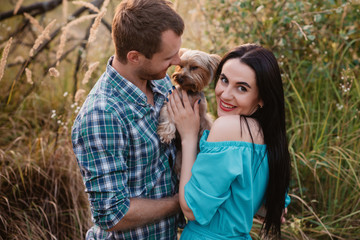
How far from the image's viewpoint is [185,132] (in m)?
2.24

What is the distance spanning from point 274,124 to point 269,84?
244 mm

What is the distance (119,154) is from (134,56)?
1.95 ft

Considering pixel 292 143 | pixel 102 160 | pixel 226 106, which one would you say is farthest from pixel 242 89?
pixel 292 143

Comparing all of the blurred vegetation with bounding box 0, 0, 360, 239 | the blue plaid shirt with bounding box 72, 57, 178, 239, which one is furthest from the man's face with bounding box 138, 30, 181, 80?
the blurred vegetation with bounding box 0, 0, 360, 239

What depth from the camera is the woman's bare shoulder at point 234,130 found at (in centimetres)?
186

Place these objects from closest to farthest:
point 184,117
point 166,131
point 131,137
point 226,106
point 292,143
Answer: point 131,137
point 226,106
point 166,131
point 184,117
point 292,143

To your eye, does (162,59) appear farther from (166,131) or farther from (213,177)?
(213,177)

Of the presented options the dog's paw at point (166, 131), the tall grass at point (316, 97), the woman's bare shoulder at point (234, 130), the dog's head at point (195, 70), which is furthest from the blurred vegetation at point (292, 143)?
the woman's bare shoulder at point (234, 130)

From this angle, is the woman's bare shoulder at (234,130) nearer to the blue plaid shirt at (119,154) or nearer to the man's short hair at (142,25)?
the blue plaid shirt at (119,154)

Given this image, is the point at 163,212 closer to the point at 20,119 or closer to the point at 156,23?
the point at 156,23

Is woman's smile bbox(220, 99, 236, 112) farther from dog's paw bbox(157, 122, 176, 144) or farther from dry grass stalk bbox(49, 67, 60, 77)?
dry grass stalk bbox(49, 67, 60, 77)

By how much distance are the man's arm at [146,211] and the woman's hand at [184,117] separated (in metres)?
0.43

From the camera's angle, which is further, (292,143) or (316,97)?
(316,97)

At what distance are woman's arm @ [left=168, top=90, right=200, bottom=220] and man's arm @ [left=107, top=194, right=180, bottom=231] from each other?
6.1 inches
